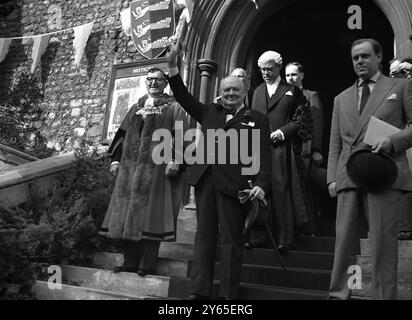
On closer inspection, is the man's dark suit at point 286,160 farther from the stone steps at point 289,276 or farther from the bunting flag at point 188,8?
the bunting flag at point 188,8

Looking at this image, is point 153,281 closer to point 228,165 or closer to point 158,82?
point 228,165

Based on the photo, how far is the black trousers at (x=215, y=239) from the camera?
3.46 metres

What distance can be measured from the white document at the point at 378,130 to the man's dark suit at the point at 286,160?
1.35 meters

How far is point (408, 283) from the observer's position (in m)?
3.72

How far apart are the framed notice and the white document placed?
471 centimetres

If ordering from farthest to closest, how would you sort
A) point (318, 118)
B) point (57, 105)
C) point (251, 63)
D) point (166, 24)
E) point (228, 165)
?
point (57, 105)
point (166, 24)
point (251, 63)
point (318, 118)
point (228, 165)

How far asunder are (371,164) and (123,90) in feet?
17.1

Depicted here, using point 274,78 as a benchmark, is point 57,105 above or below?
above

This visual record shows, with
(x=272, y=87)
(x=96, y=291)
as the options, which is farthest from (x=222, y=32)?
(x=96, y=291)

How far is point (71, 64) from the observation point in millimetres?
8758

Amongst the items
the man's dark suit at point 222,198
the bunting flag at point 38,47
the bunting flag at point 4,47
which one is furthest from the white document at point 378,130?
the bunting flag at point 4,47

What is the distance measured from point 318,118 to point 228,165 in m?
1.78
